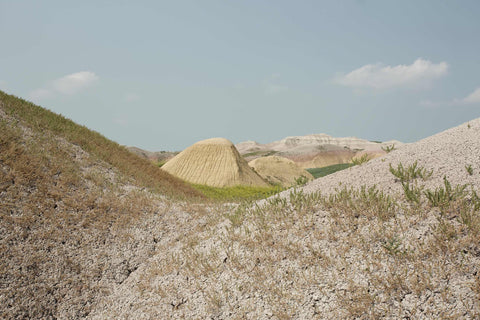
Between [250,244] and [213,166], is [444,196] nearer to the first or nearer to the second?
[250,244]

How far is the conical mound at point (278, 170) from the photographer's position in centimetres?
2966

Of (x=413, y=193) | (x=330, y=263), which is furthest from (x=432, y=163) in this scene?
A: (x=330, y=263)

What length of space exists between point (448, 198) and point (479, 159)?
2239 millimetres

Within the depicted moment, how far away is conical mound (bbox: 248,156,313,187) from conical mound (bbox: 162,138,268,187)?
4623 mm

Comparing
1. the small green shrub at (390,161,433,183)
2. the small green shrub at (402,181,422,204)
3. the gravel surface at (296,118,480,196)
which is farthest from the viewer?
the small green shrub at (390,161,433,183)

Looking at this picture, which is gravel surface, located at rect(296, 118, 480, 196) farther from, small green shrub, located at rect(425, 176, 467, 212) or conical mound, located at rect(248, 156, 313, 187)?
conical mound, located at rect(248, 156, 313, 187)

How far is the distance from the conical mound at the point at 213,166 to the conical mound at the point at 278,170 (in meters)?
4.62

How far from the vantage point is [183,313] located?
518 cm

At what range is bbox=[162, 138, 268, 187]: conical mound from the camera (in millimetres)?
23031

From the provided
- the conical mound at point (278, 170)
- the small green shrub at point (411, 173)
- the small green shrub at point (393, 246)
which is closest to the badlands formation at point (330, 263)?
the small green shrub at point (393, 246)

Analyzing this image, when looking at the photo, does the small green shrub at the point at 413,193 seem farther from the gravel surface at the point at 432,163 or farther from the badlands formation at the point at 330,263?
the gravel surface at the point at 432,163

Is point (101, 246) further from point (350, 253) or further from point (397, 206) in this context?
point (397, 206)

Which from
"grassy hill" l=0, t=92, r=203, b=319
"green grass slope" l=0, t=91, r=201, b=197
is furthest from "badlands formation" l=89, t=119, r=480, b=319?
"green grass slope" l=0, t=91, r=201, b=197

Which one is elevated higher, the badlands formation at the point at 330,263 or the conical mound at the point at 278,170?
the conical mound at the point at 278,170
